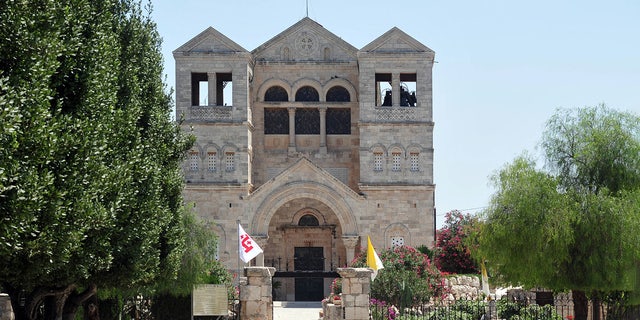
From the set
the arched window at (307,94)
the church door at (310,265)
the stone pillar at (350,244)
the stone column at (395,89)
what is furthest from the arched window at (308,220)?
the stone column at (395,89)

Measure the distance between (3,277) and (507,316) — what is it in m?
19.6

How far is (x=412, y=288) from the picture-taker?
36.1m

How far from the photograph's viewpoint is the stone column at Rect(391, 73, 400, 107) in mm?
46750

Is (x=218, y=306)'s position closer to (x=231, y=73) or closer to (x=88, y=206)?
(x=88, y=206)

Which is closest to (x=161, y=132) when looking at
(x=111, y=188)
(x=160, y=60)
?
(x=160, y=60)

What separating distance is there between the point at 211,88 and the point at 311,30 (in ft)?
20.1

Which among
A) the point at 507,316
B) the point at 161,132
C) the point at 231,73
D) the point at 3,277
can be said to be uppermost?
the point at 231,73

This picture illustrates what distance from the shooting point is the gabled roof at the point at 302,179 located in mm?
45781

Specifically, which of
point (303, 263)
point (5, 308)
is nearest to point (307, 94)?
point (303, 263)

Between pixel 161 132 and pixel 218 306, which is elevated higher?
pixel 161 132

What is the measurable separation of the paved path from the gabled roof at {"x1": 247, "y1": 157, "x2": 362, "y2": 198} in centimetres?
528

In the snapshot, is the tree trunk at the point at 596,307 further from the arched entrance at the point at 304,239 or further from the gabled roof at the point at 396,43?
the gabled roof at the point at 396,43

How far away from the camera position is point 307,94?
49125mm

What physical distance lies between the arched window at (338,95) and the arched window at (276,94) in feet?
7.08
